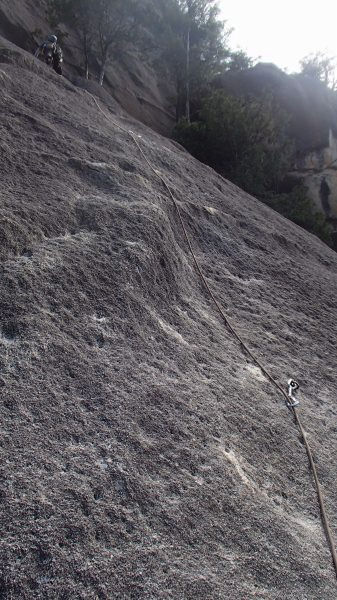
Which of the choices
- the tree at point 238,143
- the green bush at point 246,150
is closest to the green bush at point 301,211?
the green bush at point 246,150

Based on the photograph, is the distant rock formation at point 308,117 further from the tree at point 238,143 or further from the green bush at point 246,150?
the tree at point 238,143

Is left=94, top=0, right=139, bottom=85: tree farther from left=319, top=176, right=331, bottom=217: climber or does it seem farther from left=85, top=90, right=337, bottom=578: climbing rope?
left=85, top=90, right=337, bottom=578: climbing rope

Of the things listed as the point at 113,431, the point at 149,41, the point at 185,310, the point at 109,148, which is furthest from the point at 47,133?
the point at 149,41

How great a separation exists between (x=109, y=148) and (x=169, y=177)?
91 centimetres

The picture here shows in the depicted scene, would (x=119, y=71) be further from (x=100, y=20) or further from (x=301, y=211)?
(x=301, y=211)

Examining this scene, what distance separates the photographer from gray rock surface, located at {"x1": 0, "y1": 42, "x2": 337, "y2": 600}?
2.11m

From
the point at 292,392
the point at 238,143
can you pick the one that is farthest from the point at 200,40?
the point at 292,392

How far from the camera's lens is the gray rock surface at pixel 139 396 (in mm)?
2105

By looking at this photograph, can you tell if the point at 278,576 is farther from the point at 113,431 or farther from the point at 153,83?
the point at 153,83

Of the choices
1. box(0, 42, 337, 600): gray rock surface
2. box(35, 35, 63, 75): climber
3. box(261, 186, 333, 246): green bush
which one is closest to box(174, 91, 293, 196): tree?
box(261, 186, 333, 246): green bush

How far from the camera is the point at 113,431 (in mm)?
2598

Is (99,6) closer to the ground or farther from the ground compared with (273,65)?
closer to the ground

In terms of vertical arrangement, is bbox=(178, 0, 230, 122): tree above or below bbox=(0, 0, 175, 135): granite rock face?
above

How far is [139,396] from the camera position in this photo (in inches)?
115
